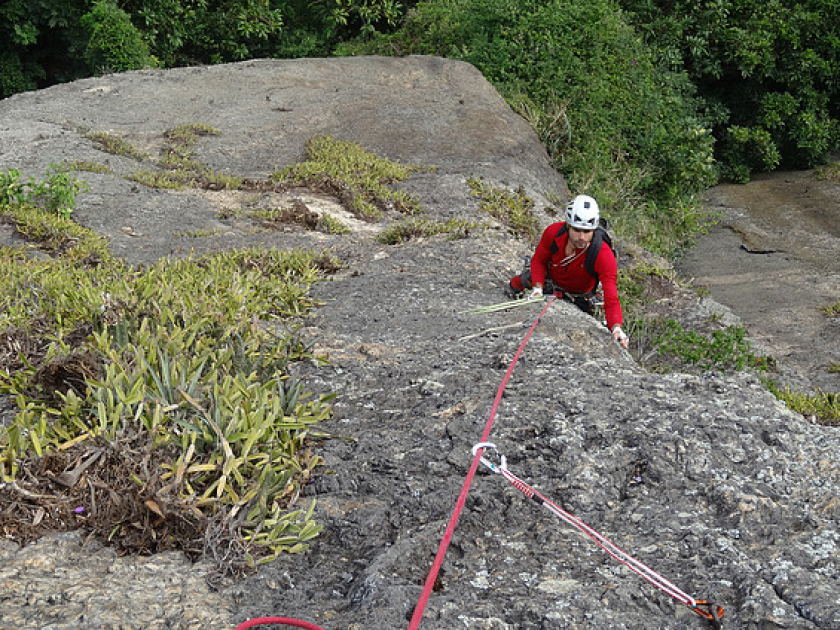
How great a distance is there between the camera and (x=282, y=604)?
7.63 ft

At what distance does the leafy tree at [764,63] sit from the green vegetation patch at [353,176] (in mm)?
8367

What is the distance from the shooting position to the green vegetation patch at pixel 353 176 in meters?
8.16

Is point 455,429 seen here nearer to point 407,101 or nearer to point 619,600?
point 619,600

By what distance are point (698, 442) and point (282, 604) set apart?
6.01 ft

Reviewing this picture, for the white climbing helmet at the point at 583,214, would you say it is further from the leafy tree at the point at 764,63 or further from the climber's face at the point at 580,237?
the leafy tree at the point at 764,63

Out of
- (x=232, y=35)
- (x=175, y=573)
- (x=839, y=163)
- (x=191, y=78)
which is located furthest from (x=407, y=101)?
Result: (x=175, y=573)

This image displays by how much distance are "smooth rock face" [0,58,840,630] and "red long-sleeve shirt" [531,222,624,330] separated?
0.30 meters

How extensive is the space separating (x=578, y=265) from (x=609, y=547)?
3.45m

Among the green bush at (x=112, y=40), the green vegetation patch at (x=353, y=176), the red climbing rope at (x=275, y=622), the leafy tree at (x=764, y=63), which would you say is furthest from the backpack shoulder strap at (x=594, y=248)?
the leafy tree at (x=764, y=63)

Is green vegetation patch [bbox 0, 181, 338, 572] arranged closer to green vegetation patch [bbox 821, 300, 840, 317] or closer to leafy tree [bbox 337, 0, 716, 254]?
green vegetation patch [bbox 821, 300, 840, 317]

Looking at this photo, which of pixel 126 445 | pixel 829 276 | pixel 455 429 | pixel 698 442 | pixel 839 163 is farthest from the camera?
pixel 839 163

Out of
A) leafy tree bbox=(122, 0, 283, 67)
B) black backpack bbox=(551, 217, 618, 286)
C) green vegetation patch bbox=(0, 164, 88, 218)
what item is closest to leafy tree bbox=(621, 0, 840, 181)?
leafy tree bbox=(122, 0, 283, 67)

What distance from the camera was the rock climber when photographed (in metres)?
5.33

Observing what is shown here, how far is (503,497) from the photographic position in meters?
2.85
